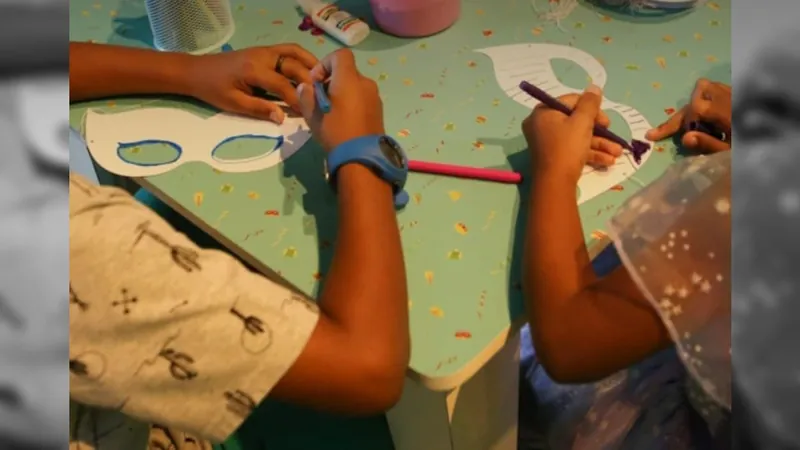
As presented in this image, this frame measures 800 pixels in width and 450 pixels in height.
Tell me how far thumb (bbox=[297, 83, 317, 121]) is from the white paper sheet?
0.62 feet

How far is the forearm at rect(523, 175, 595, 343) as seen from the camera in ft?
1.86

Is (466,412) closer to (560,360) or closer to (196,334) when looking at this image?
(560,360)

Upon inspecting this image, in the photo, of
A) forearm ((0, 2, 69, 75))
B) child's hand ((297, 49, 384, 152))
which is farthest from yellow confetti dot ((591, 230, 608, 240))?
forearm ((0, 2, 69, 75))

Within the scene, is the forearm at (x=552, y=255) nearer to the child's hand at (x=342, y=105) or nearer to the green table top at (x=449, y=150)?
the green table top at (x=449, y=150)

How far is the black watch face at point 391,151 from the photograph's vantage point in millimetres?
644

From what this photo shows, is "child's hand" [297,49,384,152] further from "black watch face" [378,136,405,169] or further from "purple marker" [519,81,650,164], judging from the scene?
"purple marker" [519,81,650,164]

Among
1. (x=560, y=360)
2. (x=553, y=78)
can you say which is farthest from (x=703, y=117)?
(x=560, y=360)

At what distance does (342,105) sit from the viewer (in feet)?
2.26

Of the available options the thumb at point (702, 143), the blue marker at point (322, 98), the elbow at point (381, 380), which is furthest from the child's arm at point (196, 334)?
the thumb at point (702, 143)

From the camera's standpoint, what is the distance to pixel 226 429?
496 mm

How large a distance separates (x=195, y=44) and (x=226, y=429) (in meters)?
0.47

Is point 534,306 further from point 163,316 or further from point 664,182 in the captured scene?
point 163,316

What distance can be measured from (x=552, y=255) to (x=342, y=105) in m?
0.23

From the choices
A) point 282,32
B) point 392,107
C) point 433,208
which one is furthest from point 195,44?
point 433,208
